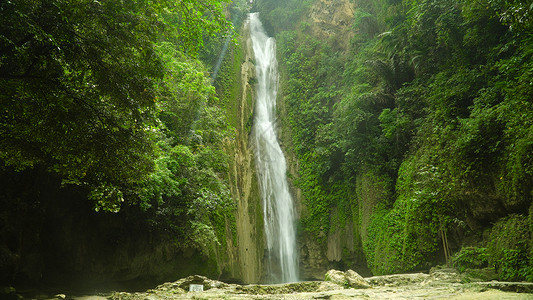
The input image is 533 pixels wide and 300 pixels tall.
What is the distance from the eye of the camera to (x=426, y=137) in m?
11.2

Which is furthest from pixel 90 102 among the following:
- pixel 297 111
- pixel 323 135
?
pixel 297 111

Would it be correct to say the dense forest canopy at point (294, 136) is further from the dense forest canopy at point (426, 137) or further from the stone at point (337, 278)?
the stone at point (337, 278)

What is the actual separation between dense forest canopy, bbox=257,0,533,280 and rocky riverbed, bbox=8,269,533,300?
1.33 metres

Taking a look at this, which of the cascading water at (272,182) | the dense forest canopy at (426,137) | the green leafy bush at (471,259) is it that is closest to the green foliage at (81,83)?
the dense forest canopy at (426,137)

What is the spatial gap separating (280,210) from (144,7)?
48.9 ft

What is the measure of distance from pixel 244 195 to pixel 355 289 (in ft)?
36.0

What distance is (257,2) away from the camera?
28.5m

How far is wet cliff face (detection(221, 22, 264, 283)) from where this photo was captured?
15.4 metres

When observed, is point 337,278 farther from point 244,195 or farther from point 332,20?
point 332,20

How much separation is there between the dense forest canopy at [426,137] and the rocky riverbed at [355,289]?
133 cm

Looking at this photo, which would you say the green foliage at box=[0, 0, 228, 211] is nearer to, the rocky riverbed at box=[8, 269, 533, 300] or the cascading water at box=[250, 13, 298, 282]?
the rocky riverbed at box=[8, 269, 533, 300]

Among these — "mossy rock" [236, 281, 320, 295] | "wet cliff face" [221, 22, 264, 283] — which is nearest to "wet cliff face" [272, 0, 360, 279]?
"wet cliff face" [221, 22, 264, 283]

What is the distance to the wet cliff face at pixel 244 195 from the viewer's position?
1537cm

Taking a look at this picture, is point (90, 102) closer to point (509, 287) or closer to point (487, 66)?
point (509, 287)
